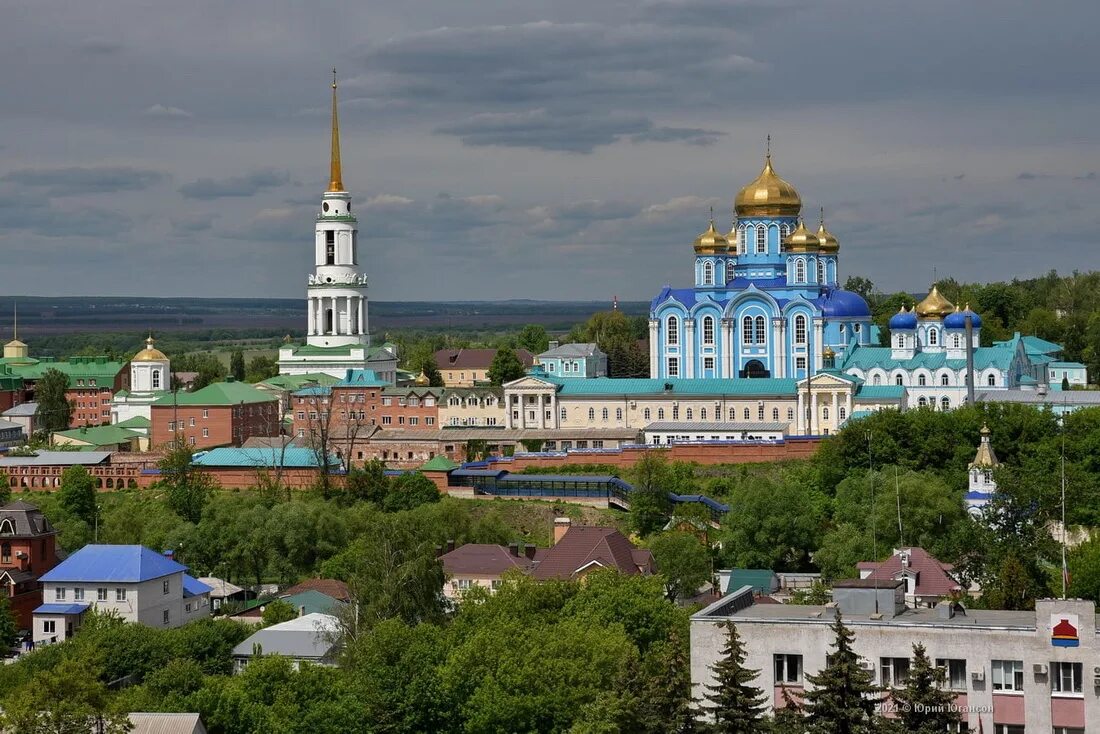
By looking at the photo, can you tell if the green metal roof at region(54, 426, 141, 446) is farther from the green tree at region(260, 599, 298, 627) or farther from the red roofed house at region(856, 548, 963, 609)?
the red roofed house at region(856, 548, 963, 609)

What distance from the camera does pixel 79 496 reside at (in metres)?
54.6

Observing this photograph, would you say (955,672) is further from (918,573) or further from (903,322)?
(903,322)

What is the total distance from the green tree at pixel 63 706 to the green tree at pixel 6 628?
367 inches

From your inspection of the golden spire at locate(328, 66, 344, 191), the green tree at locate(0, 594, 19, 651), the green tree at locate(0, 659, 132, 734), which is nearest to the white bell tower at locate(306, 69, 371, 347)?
the golden spire at locate(328, 66, 344, 191)

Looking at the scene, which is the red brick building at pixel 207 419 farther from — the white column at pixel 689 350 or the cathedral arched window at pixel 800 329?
the cathedral arched window at pixel 800 329

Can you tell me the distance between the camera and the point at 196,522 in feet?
170

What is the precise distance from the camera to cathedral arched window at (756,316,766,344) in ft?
219

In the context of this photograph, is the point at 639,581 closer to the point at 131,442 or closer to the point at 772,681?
the point at 772,681

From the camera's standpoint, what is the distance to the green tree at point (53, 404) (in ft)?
265

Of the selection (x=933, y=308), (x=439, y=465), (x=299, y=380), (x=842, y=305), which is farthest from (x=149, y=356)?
(x=933, y=308)

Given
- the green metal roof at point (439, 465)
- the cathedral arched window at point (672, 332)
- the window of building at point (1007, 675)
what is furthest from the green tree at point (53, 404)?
the window of building at point (1007, 675)

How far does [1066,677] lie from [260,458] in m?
40.2

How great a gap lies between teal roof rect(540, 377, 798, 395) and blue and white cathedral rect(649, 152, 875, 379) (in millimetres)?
1354

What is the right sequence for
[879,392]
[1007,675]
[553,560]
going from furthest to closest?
[879,392] → [553,560] → [1007,675]
